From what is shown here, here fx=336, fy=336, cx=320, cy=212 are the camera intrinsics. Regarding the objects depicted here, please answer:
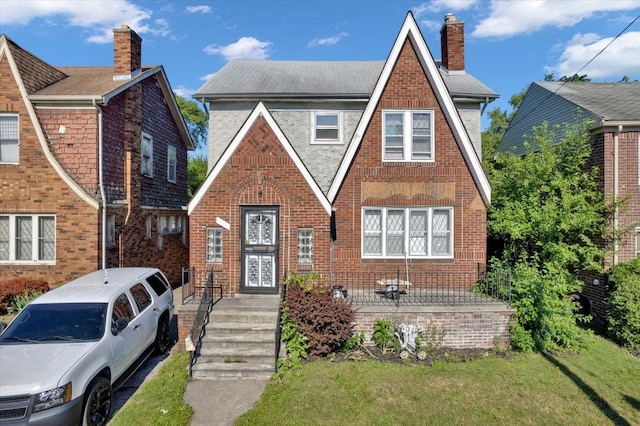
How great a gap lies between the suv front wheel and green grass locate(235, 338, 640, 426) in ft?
6.72

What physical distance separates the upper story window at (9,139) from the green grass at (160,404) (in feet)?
29.3

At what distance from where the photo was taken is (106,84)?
12086mm

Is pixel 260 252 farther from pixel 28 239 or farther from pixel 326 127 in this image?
pixel 28 239

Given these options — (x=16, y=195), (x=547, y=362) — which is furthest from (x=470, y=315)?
(x=16, y=195)

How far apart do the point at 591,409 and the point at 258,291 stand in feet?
23.7

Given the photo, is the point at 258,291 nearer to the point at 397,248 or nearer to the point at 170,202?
the point at 397,248

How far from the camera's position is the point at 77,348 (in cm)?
506

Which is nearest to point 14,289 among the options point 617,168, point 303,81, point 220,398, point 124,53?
point 220,398

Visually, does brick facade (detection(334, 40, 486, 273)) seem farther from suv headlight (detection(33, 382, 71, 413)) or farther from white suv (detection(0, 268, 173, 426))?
suv headlight (detection(33, 382, 71, 413))

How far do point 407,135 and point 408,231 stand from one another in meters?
3.04

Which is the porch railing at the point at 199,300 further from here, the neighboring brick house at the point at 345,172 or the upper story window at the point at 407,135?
the upper story window at the point at 407,135

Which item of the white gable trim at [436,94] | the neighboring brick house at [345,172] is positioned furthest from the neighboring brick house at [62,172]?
the white gable trim at [436,94]

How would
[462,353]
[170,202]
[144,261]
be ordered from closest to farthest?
[462,353] → [144,261] → [170,202]

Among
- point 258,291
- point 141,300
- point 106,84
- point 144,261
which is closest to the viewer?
point 141,300
